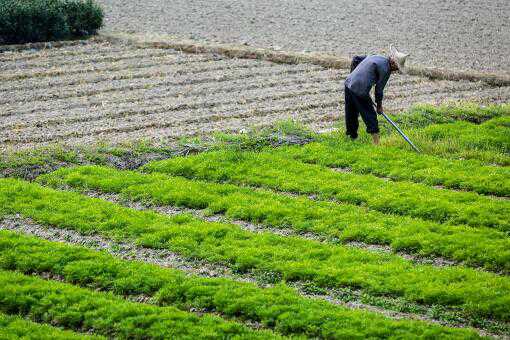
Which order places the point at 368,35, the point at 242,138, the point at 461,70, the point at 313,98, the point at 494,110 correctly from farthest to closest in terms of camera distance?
1. the point at 368,35
2. the point at 461,70
3. the point at 313,98
4. the point at 494,110
5. the point at 242,138

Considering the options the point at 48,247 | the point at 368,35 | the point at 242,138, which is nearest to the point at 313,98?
the point at 242,138

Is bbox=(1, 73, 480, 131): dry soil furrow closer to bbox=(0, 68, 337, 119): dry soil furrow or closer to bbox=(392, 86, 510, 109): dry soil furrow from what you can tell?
bbox=(0, 68, 337, 119): dry soil furrow

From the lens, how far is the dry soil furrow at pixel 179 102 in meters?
16.9

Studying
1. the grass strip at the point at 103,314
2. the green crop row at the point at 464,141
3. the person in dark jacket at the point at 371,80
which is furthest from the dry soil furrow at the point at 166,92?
the grass strip at the point at 103,314

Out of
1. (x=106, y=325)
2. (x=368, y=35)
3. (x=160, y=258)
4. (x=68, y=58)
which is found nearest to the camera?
(x=106, y=325)

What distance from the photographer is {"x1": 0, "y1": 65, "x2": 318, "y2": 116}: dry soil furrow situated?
1800 centimetres

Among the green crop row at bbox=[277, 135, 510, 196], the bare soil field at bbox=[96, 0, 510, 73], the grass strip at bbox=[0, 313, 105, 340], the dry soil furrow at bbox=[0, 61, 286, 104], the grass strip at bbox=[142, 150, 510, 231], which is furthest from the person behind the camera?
the bare soil field at bbox=[96, 0, 510, 73]

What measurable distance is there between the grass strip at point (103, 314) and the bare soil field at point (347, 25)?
13.6 meters

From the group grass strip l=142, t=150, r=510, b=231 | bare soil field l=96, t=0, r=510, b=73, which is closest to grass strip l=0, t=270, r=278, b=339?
grass strip l=142, t=150, r=510, b=231

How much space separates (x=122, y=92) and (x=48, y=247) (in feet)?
27.3

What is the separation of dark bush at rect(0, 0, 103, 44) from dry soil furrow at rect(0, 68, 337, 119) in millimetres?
6059

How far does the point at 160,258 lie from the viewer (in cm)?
1112

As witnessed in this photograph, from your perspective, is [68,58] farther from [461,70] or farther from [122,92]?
[461,70]

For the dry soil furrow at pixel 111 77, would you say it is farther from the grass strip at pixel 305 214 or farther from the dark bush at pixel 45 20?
the grass strip at pixel 305 214
